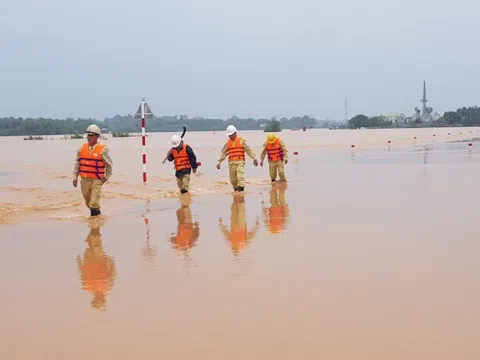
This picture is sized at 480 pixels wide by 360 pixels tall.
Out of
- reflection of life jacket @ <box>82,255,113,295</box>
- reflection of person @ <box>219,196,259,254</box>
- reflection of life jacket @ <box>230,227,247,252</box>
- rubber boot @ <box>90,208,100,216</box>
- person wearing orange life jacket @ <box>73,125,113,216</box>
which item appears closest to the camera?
reflection of life jacket @ <box>82,255,113,295</box>

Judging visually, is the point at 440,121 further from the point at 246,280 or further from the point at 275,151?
the point at 246,280

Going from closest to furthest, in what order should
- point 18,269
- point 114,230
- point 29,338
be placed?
1. point 29,338
2. point 18,269
3. point 114,230

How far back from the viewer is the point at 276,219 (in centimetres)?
944

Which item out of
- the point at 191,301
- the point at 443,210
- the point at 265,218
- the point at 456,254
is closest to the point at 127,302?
the point at 191,301

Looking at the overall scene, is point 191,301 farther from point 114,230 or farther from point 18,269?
point 114,230

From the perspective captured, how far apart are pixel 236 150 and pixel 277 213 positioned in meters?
3.78

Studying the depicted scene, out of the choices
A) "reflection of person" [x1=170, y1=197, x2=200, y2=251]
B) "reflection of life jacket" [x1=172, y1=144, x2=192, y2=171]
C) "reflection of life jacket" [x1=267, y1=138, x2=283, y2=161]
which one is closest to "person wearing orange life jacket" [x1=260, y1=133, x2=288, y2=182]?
"reflection of life jacket" [x1=267, y1=138, x2=283, y2=161]

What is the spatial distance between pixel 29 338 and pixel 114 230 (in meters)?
4.66

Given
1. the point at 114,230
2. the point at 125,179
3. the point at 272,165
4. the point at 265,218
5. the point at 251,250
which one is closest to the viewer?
the point at 251,250

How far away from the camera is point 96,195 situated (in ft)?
32.4

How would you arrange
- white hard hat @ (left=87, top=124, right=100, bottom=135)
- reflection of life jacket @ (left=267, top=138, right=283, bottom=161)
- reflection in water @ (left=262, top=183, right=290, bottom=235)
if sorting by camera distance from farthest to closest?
reflection of life jacket @ (left=267, top=138, right=283, bottom=161) → white hard hat @ (left=87, top=124, right=100, bottom=135) → reflection in water @ (left=262, top=183, right=290, bottom=235)

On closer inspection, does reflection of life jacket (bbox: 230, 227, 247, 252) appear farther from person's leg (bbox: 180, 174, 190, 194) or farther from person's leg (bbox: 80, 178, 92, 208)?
person's leg (bbox: 180, 174, 190, 194)

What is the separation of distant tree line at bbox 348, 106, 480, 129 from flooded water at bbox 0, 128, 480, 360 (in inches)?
4875

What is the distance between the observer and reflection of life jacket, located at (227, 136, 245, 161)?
1352 cm
